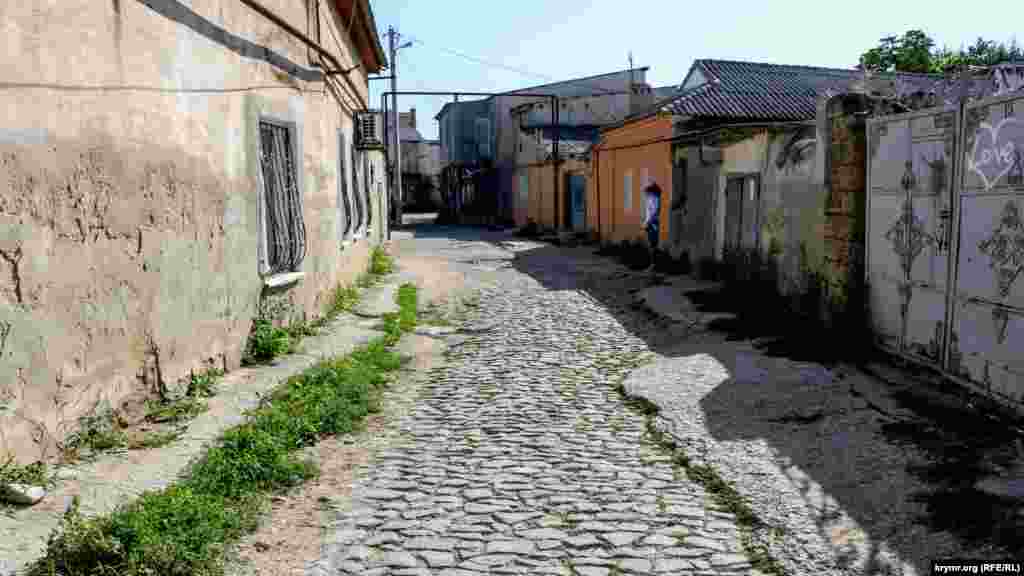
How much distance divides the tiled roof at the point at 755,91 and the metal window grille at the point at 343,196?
7.16m

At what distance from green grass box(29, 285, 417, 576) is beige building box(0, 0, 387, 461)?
763 mm

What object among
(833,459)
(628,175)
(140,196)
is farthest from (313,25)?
(628,175)

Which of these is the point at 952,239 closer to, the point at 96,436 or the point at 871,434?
the point at 871,434

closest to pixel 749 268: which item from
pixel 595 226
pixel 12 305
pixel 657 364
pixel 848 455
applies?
pixel 657 364

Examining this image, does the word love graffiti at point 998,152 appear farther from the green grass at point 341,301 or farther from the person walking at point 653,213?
the person walking at point 653,213

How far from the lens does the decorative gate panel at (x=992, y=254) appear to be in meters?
5.57

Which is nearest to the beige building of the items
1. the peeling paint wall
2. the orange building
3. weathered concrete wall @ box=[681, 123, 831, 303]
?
weathered concrete wall @ box=[681, 123, 831, 303]

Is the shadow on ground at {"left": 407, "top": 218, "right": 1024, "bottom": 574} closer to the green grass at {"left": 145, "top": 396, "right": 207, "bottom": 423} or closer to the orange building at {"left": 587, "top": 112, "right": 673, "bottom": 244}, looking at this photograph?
the green grass at {"left": 145, "top": 396, "right": 207, "bottom": 423}

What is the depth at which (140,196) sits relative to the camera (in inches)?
218

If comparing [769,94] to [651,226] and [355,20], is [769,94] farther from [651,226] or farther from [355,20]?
[355,20]

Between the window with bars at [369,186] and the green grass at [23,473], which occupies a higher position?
the window with bars at [369,186]

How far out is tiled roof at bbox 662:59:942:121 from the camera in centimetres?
1783

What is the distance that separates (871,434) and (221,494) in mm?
4053

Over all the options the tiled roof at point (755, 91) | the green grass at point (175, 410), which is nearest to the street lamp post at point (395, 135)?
the tiled roof at point (755, 91)
